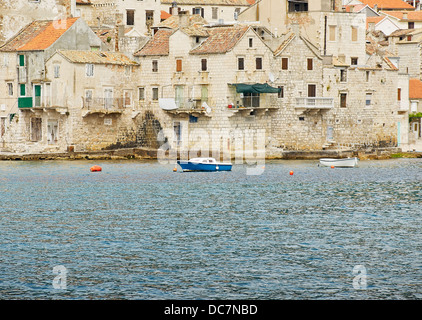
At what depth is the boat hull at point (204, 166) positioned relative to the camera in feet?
216

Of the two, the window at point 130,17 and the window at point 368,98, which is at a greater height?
the window at point 130,17

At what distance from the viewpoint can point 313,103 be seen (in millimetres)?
75688

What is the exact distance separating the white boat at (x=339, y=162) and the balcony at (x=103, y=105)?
1574 cm

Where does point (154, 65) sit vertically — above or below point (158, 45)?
below

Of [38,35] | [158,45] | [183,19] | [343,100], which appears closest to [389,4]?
[343,100]

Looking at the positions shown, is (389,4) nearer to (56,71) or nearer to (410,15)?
(410,15)

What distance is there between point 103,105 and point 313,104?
50.7ft

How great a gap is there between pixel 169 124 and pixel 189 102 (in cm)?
255

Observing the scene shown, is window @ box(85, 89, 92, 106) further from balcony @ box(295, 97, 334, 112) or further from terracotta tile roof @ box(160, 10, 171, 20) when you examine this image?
terracotta tile roof @ box(160, 10, 171, 20)

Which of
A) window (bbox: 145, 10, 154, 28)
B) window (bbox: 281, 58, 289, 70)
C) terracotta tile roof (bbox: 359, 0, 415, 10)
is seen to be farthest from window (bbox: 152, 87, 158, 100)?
terracotta tile roof (bbox: 359, 0, 415, 10)

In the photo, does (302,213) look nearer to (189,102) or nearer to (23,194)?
(23,194)

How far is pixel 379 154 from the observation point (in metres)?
78.1

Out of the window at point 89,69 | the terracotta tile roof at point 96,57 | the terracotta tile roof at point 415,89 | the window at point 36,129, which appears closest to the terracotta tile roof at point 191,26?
the terracotta tile roof at point 96,57

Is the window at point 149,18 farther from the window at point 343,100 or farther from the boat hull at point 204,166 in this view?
the boat hull at point 204,166
